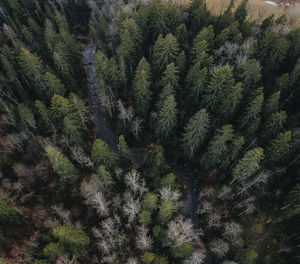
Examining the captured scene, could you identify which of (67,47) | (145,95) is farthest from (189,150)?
(67,47)

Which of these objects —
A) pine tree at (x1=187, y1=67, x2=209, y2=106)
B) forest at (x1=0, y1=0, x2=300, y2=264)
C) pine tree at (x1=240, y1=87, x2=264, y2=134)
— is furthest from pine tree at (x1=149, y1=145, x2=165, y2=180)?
pine tree at (x1=240, y1=87, x2=264, y2=134)

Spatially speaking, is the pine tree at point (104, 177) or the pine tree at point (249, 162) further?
the pine tree at point (249, 162)

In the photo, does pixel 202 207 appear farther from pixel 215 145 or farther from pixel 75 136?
pixel 75 136

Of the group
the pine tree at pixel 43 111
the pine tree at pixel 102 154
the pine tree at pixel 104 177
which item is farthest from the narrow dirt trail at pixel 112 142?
the pine tree at pixel 43 111

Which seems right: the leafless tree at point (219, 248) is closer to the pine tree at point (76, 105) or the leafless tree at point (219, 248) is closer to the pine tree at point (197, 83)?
the pine tree at point (197, 83)

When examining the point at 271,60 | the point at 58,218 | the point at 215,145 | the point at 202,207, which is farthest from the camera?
the point at 271,60

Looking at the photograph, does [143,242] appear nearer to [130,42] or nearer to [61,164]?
[61,164]

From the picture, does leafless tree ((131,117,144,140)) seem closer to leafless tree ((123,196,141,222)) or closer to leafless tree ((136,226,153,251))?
leafless tree ((123,196,141,222))
